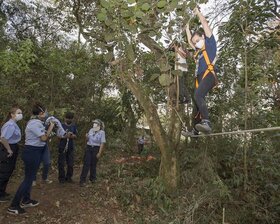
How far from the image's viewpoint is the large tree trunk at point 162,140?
22.7 ft

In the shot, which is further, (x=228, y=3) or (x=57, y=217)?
(x=228, y=3)

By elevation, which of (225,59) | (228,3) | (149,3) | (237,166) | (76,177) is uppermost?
(228,3)

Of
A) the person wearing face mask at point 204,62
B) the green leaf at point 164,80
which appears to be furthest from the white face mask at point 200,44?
the green leaf at point 164,80

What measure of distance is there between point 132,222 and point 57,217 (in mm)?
1348

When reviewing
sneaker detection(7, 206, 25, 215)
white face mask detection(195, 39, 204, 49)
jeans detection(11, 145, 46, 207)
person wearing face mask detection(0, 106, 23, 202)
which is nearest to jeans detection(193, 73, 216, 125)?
white face mask detection(195, 39, 204, 49)

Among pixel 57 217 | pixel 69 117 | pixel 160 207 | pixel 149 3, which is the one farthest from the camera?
pixel 69 117

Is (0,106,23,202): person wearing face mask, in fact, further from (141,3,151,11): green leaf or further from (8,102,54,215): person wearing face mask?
(141,3,151,11): green leaf

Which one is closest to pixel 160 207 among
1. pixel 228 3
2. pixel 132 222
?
pixel 132 222

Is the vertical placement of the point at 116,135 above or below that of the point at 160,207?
above

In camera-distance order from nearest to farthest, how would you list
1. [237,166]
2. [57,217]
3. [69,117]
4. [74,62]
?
[57,217] → [69,117] → [237,166] → [74,62]

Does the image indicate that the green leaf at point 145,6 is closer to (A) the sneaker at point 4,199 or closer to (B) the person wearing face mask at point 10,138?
(B) the person wearing face mask at point 10,138

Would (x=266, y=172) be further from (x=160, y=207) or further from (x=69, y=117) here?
(x=69, y=117)

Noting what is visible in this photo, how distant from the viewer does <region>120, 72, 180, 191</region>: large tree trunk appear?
692 cm

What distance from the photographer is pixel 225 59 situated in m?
8.28
